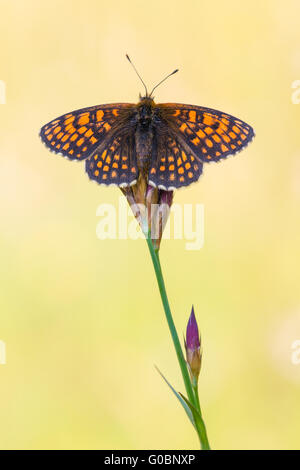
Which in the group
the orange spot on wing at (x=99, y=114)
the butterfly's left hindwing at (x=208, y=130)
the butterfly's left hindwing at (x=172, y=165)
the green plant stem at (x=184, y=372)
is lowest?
the green plant stem at (x=184, y=372)

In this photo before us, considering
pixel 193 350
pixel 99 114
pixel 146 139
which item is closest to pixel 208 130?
pixel 146 139

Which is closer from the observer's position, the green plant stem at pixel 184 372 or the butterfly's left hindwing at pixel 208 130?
the green plant stem at pixel 184 372

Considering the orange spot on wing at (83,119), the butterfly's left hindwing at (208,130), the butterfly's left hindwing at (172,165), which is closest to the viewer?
the butterfly's left hindwing at (172,165)

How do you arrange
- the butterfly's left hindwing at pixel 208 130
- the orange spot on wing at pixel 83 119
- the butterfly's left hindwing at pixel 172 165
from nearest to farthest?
the butterfly's left hindwing at pixel 172 165 → the butterfly's left hindwing at pixel 208 130 → the orange spot on wing at pixel 83 119

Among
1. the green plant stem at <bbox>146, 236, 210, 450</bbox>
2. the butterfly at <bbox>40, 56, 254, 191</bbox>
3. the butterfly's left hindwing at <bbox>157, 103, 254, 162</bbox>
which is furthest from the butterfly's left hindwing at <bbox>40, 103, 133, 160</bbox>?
the green plant stem at <bbox>146, 236, 210, 450</bbox>

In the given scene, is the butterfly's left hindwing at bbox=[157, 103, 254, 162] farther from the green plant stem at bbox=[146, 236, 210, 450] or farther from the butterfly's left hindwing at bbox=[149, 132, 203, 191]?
the green plant stem at bbox=[146, 236, 210, 450]

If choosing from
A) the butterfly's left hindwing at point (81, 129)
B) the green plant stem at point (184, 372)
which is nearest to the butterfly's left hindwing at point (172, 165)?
the butterfly's left hindwing at point (81, 129)

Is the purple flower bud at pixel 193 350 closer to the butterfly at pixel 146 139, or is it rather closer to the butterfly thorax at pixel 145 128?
the butterfly at pixel 146 139

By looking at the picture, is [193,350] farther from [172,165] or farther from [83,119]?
[83,119]
